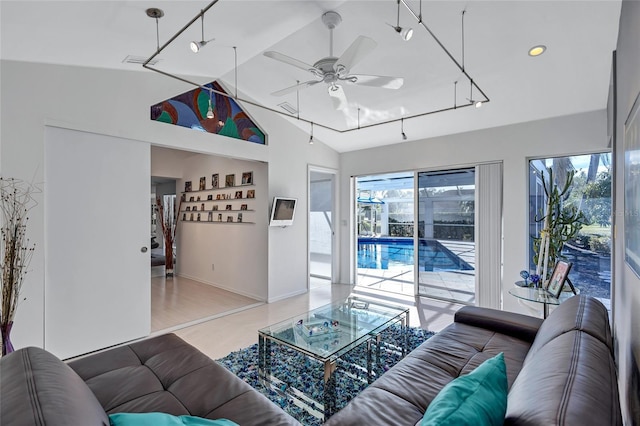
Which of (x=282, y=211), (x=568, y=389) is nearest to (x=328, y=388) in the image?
(x=568, y=389)

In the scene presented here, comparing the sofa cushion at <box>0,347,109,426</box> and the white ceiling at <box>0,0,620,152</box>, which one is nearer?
the sofa cushion at <box>0,347,109,426</box>

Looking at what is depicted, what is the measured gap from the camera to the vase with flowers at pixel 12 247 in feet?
7.74

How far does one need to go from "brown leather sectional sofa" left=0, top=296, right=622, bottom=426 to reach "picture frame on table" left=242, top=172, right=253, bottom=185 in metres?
3.14

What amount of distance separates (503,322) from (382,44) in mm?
2610

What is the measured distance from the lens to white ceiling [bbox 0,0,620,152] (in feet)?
7.36

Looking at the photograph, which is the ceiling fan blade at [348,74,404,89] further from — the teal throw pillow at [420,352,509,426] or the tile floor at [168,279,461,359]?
the tile floor at [168,279,461,359]

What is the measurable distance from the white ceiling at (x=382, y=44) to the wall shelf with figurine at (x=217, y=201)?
1.78m

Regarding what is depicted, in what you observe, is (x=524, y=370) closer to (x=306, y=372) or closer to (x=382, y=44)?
(x=306, y=372)

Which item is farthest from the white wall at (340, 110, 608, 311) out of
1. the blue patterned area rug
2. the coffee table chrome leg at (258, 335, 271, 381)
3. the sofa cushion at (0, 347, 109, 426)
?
the sofa cushion at (0, 347, 109, 426)

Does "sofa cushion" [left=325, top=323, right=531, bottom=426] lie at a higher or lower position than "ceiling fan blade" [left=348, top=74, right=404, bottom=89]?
lower

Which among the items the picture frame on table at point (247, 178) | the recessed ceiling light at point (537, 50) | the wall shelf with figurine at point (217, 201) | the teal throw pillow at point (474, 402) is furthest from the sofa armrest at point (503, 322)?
the picture frame on table at point (247, 178)

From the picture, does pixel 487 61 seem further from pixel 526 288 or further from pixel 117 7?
pixel 117 7

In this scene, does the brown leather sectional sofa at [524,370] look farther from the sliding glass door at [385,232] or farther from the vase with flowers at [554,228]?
the sliding glass door at [385,232]

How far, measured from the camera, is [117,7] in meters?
2.12
